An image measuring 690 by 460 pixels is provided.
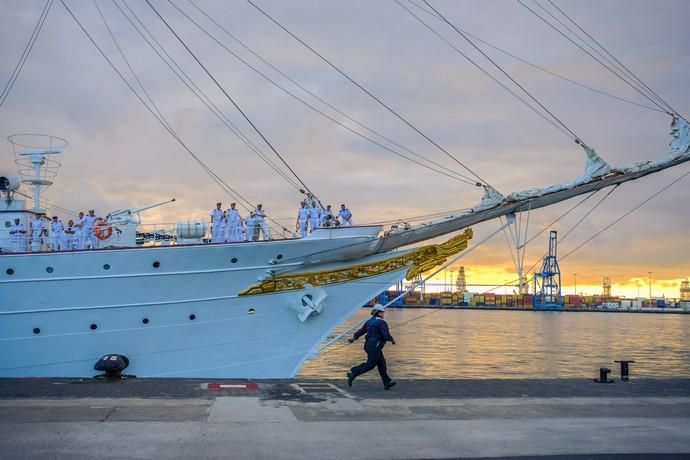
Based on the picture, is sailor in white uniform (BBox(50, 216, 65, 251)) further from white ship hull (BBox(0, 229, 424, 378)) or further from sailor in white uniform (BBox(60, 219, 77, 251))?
white ship hull (BBox(0, 229, 424, 378))

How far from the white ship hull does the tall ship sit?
0.02 metres

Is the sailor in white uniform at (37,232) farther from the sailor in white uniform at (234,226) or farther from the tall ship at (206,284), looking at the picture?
the sailor in white uniform at (234,226)

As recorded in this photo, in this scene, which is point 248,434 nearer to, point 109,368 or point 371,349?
point 371,349

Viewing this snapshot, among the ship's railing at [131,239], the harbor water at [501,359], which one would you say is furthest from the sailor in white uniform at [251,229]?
the harbor water at [501,359]

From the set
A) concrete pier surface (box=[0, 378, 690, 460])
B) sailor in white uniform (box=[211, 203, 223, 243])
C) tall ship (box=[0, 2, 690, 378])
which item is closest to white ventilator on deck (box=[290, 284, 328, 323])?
tall ship (box=[0, 2, 690, 378])

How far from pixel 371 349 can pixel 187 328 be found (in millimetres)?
5528

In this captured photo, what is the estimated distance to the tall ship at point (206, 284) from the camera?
14562mm

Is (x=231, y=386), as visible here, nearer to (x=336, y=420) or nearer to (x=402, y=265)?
(x=336, y=420)

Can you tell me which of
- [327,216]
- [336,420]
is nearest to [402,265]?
[327,216]

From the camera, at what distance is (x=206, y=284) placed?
14.9 meters

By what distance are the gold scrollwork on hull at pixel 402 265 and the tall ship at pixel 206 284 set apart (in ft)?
0.07

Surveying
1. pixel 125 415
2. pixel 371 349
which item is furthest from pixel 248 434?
pixel 371 349

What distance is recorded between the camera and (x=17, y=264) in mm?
14531

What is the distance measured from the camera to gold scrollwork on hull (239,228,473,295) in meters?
15.6
